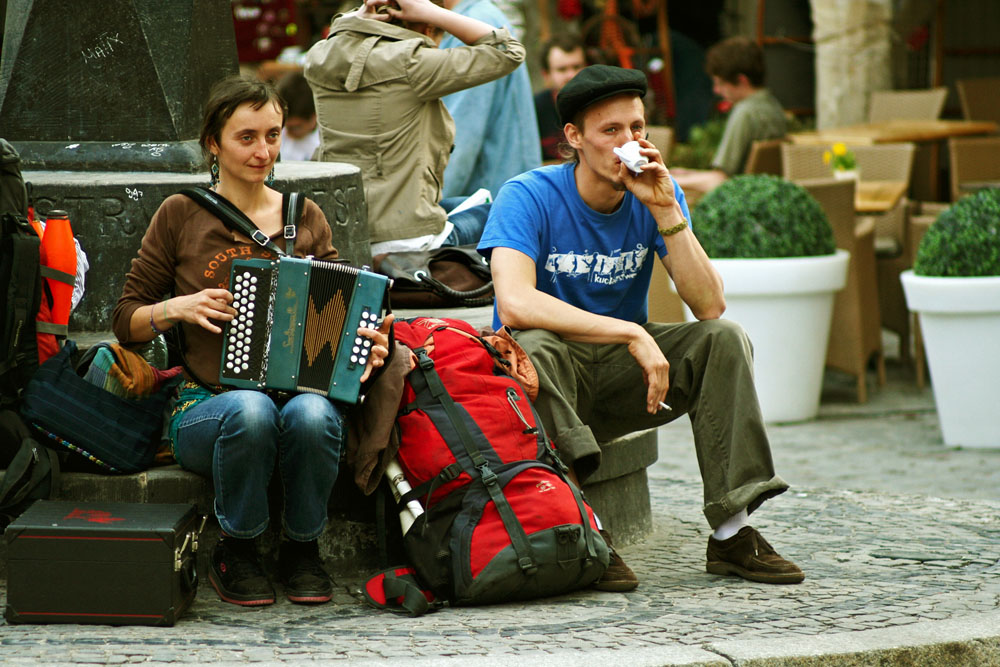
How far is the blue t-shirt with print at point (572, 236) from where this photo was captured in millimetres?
4133

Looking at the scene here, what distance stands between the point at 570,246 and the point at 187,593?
1547 mm

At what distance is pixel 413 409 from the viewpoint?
3840 millimetres

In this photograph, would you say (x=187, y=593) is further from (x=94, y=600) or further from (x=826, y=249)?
(x=826, y=249)

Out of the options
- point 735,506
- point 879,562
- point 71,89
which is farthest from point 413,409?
point 71,89

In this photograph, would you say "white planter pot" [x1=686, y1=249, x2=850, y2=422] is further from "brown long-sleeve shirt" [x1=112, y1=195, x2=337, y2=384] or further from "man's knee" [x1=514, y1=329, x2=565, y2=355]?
"brown long-sleeve shirt" [x1=112, y1=195, x2=337, y2=384]

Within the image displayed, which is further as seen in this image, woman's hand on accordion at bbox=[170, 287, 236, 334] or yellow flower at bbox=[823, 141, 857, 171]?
yellow flower at bbox=[823, 141, 857, 171]

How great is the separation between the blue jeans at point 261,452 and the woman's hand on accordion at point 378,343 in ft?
0.52

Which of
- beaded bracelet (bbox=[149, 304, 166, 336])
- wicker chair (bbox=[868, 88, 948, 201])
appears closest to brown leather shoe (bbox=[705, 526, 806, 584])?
beaded bracelet (bbox=[149, 304, 166, 336])

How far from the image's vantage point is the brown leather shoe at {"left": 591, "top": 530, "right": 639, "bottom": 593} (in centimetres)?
389

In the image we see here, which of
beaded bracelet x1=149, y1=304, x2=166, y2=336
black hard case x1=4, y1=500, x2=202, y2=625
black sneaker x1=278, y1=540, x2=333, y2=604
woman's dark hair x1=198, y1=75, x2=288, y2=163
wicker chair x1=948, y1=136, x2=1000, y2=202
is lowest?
black sneaker x1=278, y1=540, x2=333, y2=604

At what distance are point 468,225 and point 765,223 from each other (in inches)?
74.6

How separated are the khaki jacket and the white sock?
1.99m

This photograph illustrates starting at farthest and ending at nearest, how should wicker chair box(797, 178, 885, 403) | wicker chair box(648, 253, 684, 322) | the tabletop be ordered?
the tabletop
wicker chair box(648, 253, 684, 322)
wicker chair box(797, 178, 885, 403)

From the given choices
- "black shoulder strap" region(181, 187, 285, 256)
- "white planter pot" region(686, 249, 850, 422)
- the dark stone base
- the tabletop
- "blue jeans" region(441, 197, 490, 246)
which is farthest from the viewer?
the tabletop
